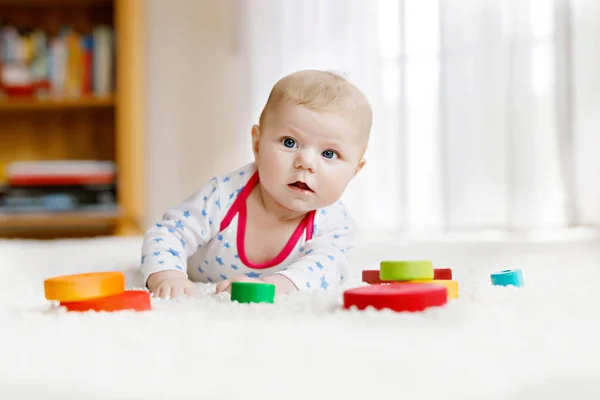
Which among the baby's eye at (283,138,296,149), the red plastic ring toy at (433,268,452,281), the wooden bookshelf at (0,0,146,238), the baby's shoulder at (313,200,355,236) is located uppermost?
the wooden bookshelf at (0,0,146,238)

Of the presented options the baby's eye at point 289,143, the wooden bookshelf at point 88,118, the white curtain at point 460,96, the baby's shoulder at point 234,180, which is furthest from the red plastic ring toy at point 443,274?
the wooden bookshelf at point 88,118

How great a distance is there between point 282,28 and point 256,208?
5.86ft

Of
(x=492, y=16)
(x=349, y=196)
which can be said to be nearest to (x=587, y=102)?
(x=492, y=16)

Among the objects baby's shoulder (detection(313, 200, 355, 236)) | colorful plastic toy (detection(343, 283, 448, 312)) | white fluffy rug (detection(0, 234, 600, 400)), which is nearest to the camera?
white fluffy rug (detection(0, 234, 600, 400))

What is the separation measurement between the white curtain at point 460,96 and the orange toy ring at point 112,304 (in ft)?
5.95

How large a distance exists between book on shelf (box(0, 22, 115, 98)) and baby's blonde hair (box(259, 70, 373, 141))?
1.84 metres

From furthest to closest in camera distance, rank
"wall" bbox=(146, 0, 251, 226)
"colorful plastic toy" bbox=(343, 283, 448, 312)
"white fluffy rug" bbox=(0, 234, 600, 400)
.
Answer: "wall" bbox=(146, 0, 251, 226), "colorful plastic toy" bbox=(343, 283, 448, 312), "white fluffy rug" bbox=(0, 234, 600, 400)

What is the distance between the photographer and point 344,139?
1.00 m

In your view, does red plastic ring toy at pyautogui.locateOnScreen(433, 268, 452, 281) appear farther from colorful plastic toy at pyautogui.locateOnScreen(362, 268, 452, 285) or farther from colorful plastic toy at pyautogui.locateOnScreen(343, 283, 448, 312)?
colorful plastic toy at pyautogui.locateOnScreen(343, 283, 448, 312)

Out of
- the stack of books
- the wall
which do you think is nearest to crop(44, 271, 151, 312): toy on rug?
the stack of books

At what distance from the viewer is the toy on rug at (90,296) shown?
2.22ft

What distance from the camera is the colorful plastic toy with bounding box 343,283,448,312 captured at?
594 millimetres

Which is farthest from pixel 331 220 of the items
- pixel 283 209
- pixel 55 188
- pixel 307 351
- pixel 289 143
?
pixel 55 188

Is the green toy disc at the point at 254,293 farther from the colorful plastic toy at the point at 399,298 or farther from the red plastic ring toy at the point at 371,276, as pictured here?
the red plastic ring toy at the point at 371,276
